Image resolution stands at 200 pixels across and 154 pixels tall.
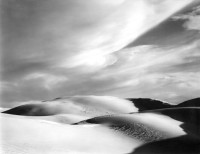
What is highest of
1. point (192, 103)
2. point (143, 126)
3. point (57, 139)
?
point (192, 103)

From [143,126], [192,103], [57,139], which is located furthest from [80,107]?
[57,139]

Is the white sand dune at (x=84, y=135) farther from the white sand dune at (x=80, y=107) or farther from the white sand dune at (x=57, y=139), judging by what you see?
the white sand dune at (x=80, y=107)

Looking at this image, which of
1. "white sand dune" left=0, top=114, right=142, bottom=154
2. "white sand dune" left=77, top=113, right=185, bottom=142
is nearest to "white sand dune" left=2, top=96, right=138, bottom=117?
"white sand dune" left=77, top=113, right=185, bottom=142

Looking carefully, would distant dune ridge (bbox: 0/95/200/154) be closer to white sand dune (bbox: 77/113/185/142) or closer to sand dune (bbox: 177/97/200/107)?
white sand dune (bbox: 77/113/185/142)

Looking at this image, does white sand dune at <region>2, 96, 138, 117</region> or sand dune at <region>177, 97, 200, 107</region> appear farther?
sand dune at <region>177, 97, 200, 107</region>

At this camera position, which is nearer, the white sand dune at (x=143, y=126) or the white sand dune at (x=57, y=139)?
the white sand dune at (x=57, y=139)

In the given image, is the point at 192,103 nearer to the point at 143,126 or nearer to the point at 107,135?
the point at 143,126

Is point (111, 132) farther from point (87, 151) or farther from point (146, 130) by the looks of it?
point (87, 151)

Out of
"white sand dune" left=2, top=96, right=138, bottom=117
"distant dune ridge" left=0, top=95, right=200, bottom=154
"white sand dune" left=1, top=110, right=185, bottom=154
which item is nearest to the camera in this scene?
"white sand dune" left=1, top=110, right=185, bottom=154

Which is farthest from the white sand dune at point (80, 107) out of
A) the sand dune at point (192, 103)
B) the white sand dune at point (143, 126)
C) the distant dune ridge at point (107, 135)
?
the white sand dune at point (143, 126)

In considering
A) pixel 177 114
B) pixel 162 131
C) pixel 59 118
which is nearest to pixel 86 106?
pixel 59 118

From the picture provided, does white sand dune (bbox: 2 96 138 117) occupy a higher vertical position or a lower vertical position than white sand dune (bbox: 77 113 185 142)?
higher

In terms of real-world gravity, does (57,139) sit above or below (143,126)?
below

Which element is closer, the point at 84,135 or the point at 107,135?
the point at 84,135
